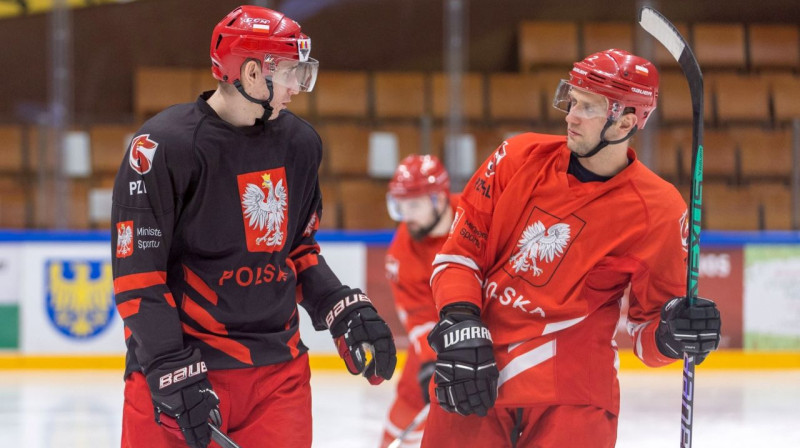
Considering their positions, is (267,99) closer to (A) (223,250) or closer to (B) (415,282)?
(A) (223,250)

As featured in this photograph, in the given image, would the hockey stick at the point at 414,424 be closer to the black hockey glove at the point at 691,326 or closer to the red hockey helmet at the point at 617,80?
the black hockey glove at the point at 691,326

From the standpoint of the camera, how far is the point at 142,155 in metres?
1.98

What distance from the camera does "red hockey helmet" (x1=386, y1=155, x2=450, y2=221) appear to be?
395 cm

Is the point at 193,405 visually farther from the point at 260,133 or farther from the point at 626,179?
the point at 626,179

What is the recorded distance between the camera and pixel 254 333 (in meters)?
2.16

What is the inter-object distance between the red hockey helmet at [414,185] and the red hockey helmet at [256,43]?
5.96 ft

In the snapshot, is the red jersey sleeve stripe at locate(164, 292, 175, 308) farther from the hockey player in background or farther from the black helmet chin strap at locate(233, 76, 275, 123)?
the hockey player in background

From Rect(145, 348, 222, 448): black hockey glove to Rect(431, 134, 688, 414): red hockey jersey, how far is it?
21.4 inches

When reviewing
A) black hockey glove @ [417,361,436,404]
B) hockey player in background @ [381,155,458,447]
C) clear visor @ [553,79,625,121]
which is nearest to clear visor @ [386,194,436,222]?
hockey player in background @ [381,155,458,447]

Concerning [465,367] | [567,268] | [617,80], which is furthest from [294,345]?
[617,80]

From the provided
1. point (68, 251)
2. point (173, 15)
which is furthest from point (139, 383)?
point (173, 15)

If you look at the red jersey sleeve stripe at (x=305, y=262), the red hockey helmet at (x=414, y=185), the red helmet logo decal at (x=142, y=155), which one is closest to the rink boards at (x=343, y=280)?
the red hockey helmet at (x=414, y=185)

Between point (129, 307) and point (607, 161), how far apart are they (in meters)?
1.06

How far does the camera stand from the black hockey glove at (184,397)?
6.48 feet
